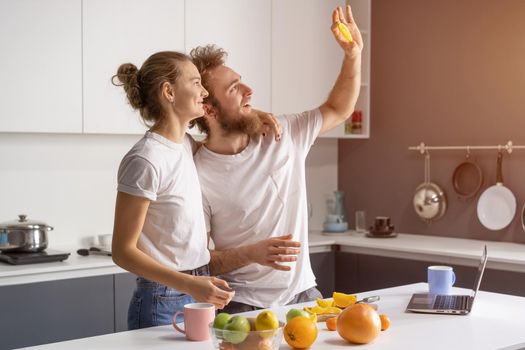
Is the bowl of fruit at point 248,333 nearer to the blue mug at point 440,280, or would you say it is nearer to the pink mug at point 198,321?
the pink mug at point 198,321

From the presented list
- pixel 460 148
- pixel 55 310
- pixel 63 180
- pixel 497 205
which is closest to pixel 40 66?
pixel 63 180

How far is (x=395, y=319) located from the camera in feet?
7.07

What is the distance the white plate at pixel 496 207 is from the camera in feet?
13.2

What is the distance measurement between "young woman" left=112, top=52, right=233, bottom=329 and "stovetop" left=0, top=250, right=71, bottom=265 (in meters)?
1.13

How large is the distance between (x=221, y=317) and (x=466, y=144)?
9.07 ft

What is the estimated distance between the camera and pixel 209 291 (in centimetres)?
193

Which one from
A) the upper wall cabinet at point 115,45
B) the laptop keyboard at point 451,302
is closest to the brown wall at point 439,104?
the upper wall cabinet at point 115,45

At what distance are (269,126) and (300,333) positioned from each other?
3.36 ft

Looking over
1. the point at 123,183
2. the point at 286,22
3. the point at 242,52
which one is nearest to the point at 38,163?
the point at 242,52

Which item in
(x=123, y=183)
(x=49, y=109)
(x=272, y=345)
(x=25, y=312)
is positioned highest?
(x=49, y=109)

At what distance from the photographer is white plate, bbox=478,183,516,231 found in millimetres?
4012

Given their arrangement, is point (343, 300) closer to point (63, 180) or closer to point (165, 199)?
point (165, 199)

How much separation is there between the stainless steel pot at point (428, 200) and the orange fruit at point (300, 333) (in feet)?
8.80

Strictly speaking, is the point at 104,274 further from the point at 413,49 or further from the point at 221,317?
the point at 413,49
